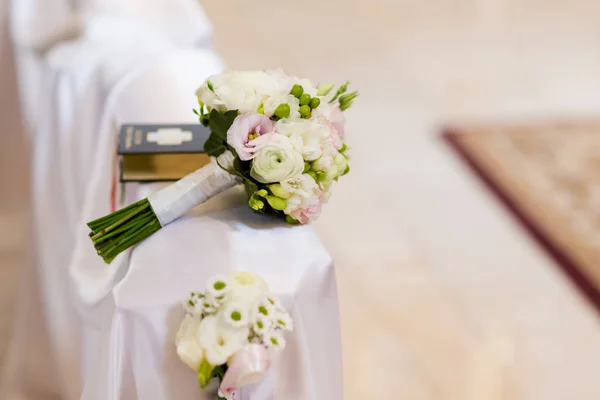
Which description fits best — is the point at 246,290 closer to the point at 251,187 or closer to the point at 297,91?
the point at 251,187

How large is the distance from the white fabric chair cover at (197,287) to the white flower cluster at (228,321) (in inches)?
2.6

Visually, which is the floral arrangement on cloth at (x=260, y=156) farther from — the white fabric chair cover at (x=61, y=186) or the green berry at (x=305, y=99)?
the white fabric chair cover at (x=61, y=186)

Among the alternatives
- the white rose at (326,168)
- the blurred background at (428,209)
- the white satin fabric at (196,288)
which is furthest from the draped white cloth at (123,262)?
the blurred background at (428,209)

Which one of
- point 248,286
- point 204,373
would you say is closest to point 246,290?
point 248,286

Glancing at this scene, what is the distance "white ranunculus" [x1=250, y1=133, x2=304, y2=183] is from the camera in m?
0.89

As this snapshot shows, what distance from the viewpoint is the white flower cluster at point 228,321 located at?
30.9 inches

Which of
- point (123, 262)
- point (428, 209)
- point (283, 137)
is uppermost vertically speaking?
point (428, 209)

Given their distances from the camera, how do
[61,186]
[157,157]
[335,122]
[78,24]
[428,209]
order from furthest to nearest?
[428,209] < [78,24] < [61,186] < [157,157] < [335,122]

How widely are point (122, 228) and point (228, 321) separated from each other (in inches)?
11.0

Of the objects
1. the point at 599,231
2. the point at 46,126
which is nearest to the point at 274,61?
the point at 599,231

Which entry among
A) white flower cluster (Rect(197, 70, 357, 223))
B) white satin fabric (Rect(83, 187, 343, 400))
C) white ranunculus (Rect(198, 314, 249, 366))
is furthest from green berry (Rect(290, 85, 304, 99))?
white ranunculus (Rect(198, 314, 249, 366))

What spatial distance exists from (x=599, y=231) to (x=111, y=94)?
1.90 metres

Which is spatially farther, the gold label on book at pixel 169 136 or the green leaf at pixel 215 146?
the gold label on book at pixel 169 136

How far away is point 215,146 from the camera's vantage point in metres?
1.01
